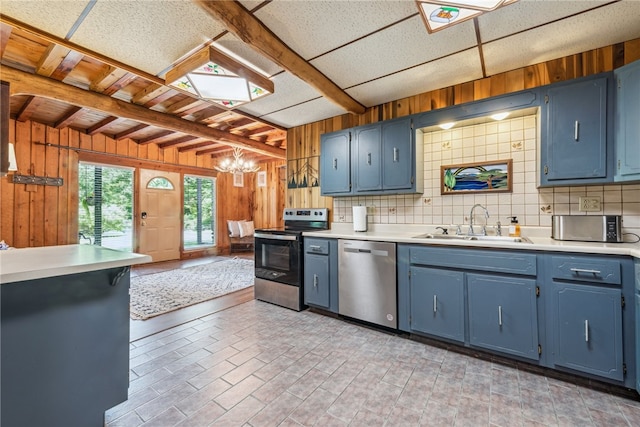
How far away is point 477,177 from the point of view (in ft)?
8.64

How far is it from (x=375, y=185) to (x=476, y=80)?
4.51 feet

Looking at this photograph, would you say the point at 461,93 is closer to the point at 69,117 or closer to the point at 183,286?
the point at 183,286

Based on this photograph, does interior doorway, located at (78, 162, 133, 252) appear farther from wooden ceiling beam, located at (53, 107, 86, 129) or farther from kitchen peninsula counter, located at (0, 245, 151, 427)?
kitchen peninsula counter, located at (0, 245, 151, 427)

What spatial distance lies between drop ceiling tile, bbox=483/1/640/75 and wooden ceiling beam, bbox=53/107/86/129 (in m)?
5.34

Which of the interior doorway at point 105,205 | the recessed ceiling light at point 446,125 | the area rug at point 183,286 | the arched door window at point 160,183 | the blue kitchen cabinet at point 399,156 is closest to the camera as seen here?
the recessed ceiling light at point 446,125

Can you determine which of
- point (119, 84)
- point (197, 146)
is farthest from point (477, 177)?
point (197, 146)

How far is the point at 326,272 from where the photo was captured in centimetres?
295

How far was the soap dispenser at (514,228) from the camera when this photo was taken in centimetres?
238

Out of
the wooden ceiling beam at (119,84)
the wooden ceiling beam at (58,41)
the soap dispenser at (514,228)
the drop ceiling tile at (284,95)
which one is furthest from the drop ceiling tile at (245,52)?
the soap dispenser at (514,228)

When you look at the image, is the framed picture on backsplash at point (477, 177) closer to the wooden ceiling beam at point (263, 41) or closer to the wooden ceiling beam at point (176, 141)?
the wooden ceiling beam at point (263, 41)

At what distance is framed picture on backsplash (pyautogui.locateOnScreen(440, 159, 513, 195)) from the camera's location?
98.5 inches

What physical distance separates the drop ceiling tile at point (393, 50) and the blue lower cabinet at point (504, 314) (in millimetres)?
1787

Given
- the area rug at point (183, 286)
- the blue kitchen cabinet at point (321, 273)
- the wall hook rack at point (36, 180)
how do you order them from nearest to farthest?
the blue kitchen cabinet at point (321, 273)
the area rug at point (183, 286)
the wall hook rack at point (36, 180)

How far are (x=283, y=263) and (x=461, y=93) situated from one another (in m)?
2.63
